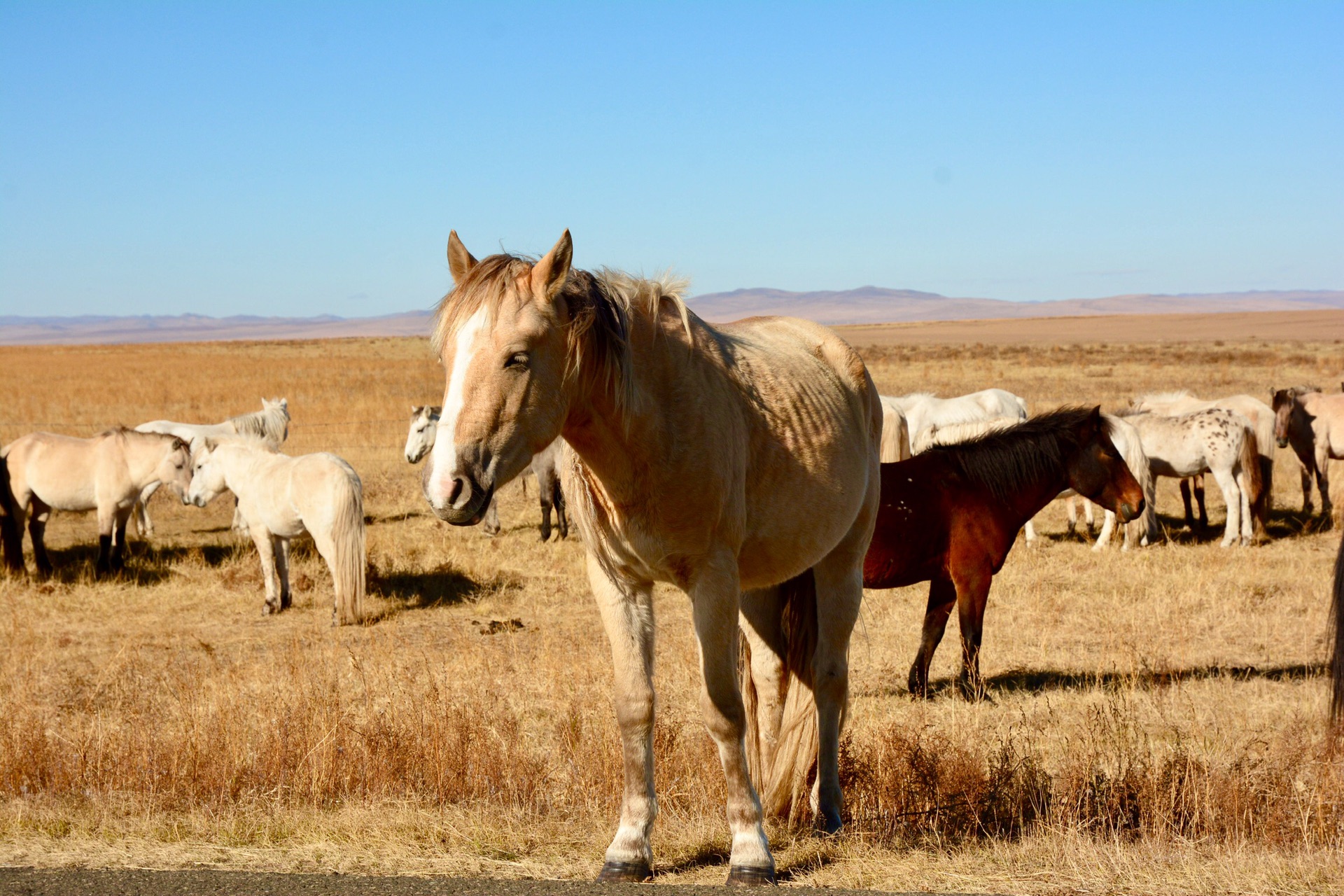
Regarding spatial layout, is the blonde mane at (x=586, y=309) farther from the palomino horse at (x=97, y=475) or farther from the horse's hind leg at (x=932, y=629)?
the palomino horse at (x=97, y=475)

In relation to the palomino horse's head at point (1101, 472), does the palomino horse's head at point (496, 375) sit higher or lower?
higher

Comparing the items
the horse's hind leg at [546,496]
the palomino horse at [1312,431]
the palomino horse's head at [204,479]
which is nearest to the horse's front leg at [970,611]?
the horse's hind leg at [546,496]

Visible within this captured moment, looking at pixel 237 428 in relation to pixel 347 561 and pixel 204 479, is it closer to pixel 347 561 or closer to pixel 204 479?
pixel 204 479

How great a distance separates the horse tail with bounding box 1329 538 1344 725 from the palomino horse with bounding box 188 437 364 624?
8265mm

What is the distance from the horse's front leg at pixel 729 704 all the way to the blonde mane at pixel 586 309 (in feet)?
2.41

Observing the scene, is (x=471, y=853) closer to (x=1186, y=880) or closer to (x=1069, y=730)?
(x=1186, y=880)

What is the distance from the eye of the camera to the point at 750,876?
3.75m

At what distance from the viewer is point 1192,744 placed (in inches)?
244

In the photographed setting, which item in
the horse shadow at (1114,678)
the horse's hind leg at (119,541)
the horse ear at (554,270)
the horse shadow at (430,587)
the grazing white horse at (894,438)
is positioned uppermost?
the horse ear at (554,270)

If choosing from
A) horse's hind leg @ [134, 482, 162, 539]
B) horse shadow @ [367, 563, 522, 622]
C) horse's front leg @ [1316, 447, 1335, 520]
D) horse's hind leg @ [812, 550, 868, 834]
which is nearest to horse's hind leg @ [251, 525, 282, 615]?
horse shadow @ [367, 563, 522, 622]

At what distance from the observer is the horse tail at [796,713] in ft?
15.5

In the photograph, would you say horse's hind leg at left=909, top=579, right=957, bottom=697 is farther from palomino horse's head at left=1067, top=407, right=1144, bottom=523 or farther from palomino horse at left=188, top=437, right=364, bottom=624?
palomino horse at left=188, top=437, right=364, bottom=624

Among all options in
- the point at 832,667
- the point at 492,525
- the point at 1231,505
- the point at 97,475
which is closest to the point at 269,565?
the point at 97,475

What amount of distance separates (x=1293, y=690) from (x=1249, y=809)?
332cm
